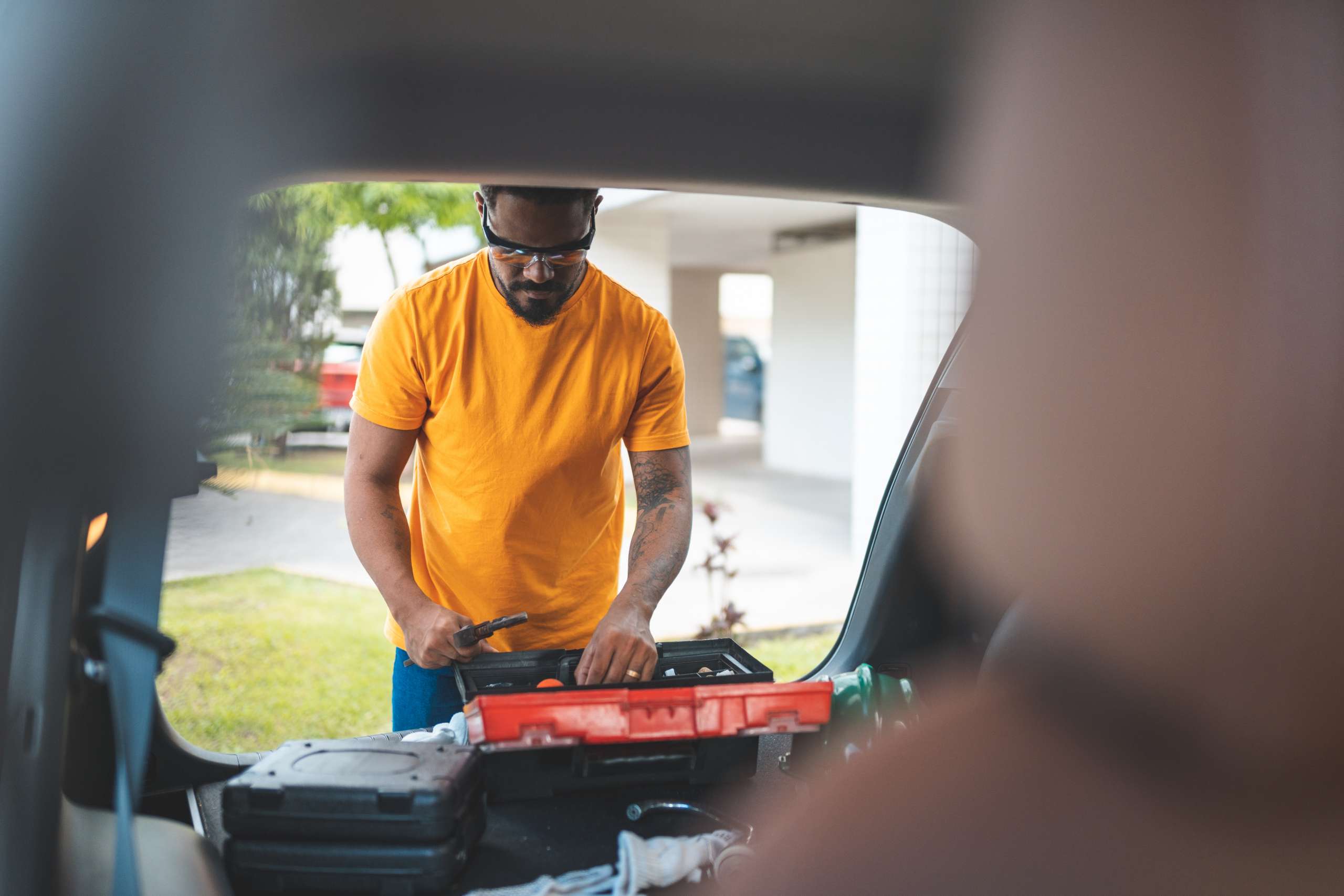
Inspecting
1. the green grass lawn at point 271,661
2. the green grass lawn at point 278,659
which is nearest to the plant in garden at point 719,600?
the green grass lawn at point 278,659

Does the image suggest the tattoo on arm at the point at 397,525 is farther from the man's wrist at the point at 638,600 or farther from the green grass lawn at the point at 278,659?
the man's wrist at the point at 638,600

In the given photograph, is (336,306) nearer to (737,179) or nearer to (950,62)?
(737,179)

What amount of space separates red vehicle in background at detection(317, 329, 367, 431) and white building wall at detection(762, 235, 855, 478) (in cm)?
990

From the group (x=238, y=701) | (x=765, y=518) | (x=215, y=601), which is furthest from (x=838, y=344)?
(x=215, y=601)

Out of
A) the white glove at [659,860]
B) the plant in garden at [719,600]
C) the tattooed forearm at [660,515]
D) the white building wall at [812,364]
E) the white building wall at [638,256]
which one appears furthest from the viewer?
the white building wall at [812,364]

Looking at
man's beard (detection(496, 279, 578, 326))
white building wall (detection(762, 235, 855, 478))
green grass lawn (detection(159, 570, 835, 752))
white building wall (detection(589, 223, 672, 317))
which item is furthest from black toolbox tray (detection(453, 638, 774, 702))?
white building wall (detection(762, 235, 855, 478))

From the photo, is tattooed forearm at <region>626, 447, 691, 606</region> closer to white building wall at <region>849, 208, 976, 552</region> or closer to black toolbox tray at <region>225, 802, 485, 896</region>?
white building wall at <region>849, 208, 976, 552</region>

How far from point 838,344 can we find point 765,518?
4102 millimetres

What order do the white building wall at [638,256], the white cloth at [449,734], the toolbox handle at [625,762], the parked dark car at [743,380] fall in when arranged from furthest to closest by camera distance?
the parked dark car at [743,380]
the white building wall at [638,256]
the white cloth at [449,734]
the toolbox handle at [625,762]

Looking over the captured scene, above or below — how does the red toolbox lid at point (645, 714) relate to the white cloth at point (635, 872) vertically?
above

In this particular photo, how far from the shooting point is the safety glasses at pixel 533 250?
169 cm

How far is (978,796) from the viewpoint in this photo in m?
0.93

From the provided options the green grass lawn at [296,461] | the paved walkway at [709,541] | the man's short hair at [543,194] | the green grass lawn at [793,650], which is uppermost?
the man's short hair at [543,194]

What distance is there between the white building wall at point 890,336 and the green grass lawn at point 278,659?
1.08 metres
